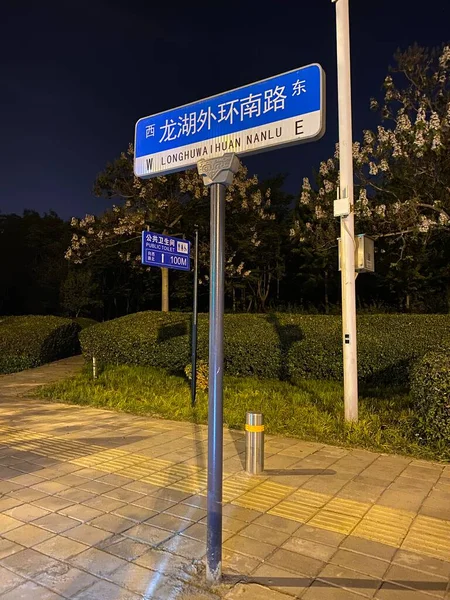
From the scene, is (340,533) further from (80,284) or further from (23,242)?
(23,242)

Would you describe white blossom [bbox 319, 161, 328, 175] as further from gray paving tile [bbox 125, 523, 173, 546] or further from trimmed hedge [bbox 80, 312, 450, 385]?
gray paving tile [bbox 125, 523, 173, 546]

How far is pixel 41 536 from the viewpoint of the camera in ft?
11.2

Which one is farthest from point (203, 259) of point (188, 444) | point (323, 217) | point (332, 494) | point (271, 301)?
point (332, 494)

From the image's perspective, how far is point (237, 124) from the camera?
114 inches

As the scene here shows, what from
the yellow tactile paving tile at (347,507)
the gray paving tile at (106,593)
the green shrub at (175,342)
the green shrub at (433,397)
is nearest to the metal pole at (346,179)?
the green shrub at (433,397)

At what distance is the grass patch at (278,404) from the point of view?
5.64 metres

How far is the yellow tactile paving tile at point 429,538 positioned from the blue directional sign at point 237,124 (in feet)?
8.92

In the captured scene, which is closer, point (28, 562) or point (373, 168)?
point (28, 562)

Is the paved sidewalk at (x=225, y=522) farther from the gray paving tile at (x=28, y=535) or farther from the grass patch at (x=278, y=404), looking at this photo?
the grass patch at (x=278, y=404)

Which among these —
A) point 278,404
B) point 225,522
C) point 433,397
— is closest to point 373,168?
point 278,404

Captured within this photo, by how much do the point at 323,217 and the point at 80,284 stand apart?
14644 millimetres

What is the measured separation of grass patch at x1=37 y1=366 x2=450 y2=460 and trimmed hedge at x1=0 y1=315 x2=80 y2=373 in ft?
10.9

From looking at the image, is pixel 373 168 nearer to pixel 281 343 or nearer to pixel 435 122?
pixel 435 122

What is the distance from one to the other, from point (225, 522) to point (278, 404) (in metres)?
3.80
